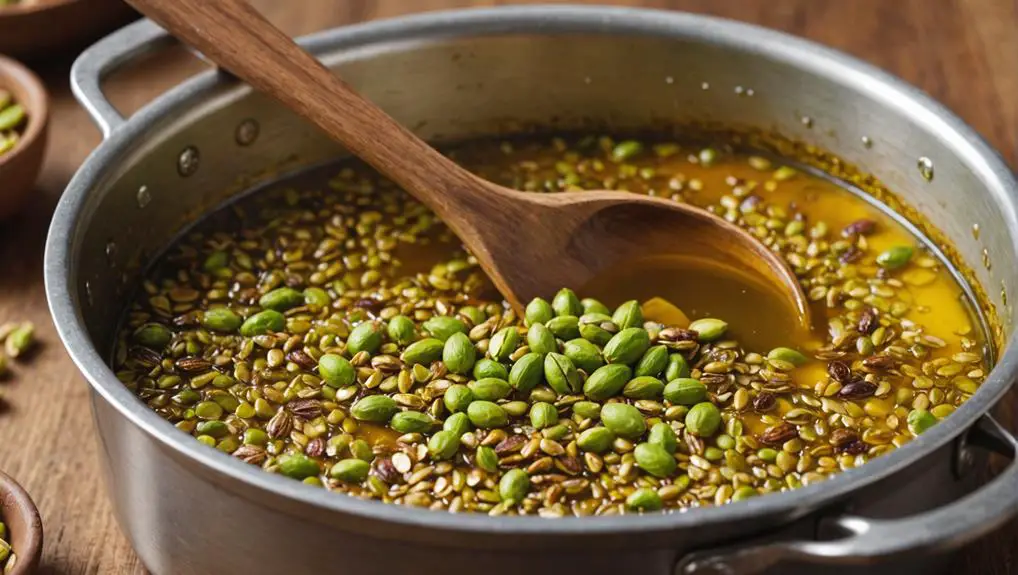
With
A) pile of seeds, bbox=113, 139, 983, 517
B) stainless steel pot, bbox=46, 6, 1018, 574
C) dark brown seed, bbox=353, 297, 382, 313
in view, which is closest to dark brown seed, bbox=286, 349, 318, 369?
pile of seeds, bbox=113, 139, 983, 517

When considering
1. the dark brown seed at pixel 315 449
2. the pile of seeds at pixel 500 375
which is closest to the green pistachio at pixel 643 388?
the pile of seeds at pixel 500 375

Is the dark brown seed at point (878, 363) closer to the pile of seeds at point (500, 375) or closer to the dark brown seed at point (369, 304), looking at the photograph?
the pile of seeds at point (500, 375)

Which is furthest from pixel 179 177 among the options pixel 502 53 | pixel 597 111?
pixel 597 111

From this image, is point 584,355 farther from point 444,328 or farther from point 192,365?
point 192,365

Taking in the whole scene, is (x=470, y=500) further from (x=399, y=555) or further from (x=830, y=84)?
(x=830, y=84)

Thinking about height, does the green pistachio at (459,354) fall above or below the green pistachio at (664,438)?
below

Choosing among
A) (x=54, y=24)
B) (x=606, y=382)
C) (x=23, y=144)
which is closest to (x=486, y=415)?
(x=606, y=382)
